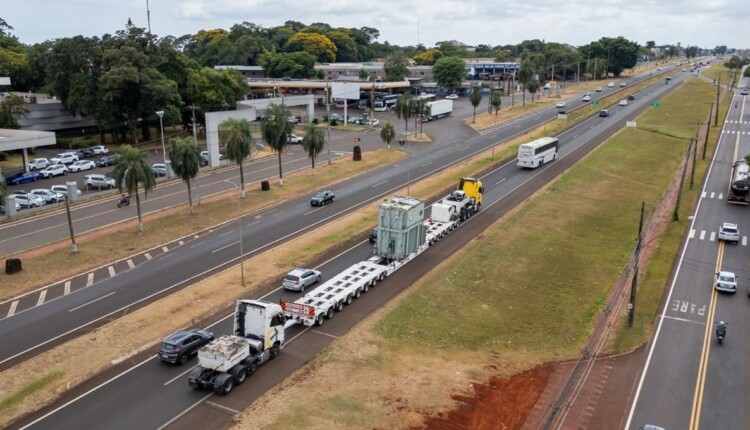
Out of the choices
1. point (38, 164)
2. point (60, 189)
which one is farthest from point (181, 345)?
point (38, 164)

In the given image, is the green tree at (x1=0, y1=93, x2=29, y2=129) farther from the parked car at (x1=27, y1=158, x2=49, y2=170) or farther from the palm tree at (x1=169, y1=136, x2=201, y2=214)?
the palm tree at (x1=169, y1=136, x2=201, y2=214)

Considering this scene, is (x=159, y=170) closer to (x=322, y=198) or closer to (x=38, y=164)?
(x=38, y=164)

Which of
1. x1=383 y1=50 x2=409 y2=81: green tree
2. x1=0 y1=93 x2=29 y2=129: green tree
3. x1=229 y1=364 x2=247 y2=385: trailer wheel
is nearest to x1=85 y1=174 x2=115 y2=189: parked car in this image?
x1=0 y1=93 x2=29 y2=129: green tree

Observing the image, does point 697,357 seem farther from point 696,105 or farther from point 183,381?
point 696,105

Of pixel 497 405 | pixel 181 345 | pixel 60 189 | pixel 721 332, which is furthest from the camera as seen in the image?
pixel 60 189

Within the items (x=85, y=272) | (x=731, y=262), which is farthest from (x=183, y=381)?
(x=731, y=262)

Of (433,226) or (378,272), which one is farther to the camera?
(433,226)

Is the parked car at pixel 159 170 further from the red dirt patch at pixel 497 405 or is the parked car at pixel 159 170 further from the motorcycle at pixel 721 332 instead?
the motorcycle at pixel 721 332
